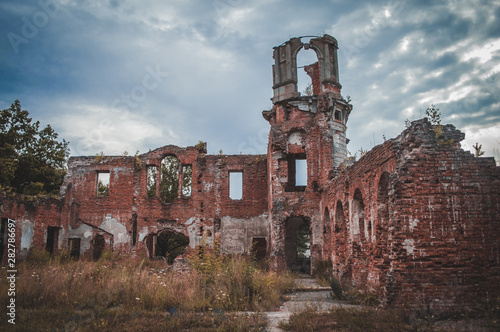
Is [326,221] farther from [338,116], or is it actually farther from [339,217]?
[338,116]

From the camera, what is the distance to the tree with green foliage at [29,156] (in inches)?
891

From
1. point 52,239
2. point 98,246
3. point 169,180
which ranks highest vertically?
point 169,180

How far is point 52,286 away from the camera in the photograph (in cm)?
Answer: 899

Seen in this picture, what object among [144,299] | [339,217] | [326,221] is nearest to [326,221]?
[326,221]

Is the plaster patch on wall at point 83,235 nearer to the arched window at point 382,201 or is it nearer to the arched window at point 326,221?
the arched window at point 326,221

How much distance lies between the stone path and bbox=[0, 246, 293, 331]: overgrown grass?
33 centimetres

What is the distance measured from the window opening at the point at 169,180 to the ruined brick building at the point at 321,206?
3.9 inches

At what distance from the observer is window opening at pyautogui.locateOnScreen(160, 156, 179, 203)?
2844cm

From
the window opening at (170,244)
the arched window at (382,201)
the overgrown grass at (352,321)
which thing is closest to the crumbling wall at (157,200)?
the window opening at (170,244)

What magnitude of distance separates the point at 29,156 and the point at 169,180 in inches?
381

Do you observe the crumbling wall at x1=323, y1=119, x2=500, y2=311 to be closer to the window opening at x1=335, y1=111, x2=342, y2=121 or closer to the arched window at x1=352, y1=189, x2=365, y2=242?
the arched window at x1=352, y1=189, x2=365, y2=242

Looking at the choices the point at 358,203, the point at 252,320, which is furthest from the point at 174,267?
the point at 358,203

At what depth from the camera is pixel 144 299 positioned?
869 centimetres

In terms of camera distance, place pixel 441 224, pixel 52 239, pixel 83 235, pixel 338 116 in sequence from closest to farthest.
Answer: pixel 441 224, pixel 338 116, pixel 52 239, pixel 83 235
